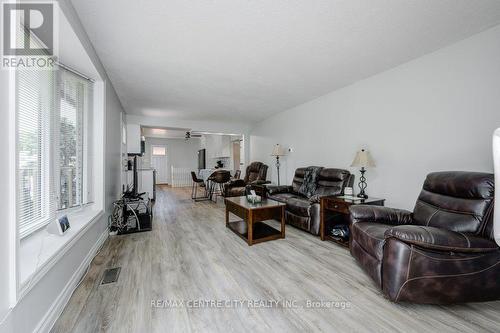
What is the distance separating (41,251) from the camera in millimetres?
1454

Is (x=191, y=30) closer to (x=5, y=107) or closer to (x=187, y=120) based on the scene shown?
(x=5, y=107)

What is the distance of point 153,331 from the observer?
136cm

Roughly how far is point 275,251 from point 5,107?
2629 mm

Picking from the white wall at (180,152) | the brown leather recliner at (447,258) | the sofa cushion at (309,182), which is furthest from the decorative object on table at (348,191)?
the white wall at (180,152)

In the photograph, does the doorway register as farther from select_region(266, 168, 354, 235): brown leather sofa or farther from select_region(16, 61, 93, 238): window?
select_region(16, 61, 93, 238): window

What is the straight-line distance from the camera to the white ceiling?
1681mm

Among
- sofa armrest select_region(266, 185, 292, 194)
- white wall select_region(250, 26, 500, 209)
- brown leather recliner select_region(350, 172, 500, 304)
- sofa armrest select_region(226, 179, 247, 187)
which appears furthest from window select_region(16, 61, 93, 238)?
white wall select_region(250, 26, 500, 209)

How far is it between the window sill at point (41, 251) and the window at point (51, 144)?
10 centimetres

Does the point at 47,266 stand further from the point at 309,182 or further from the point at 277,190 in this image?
the point at 309,182

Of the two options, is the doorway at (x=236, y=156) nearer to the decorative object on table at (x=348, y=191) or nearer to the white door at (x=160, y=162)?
the white door at (x=160, y=162)

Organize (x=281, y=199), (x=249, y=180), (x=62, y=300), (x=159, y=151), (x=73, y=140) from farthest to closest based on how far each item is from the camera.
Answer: (x=159, y=151), (x=249, y=180), (x=281, y=199), (x=73, y=140), (x=62, y=300)
